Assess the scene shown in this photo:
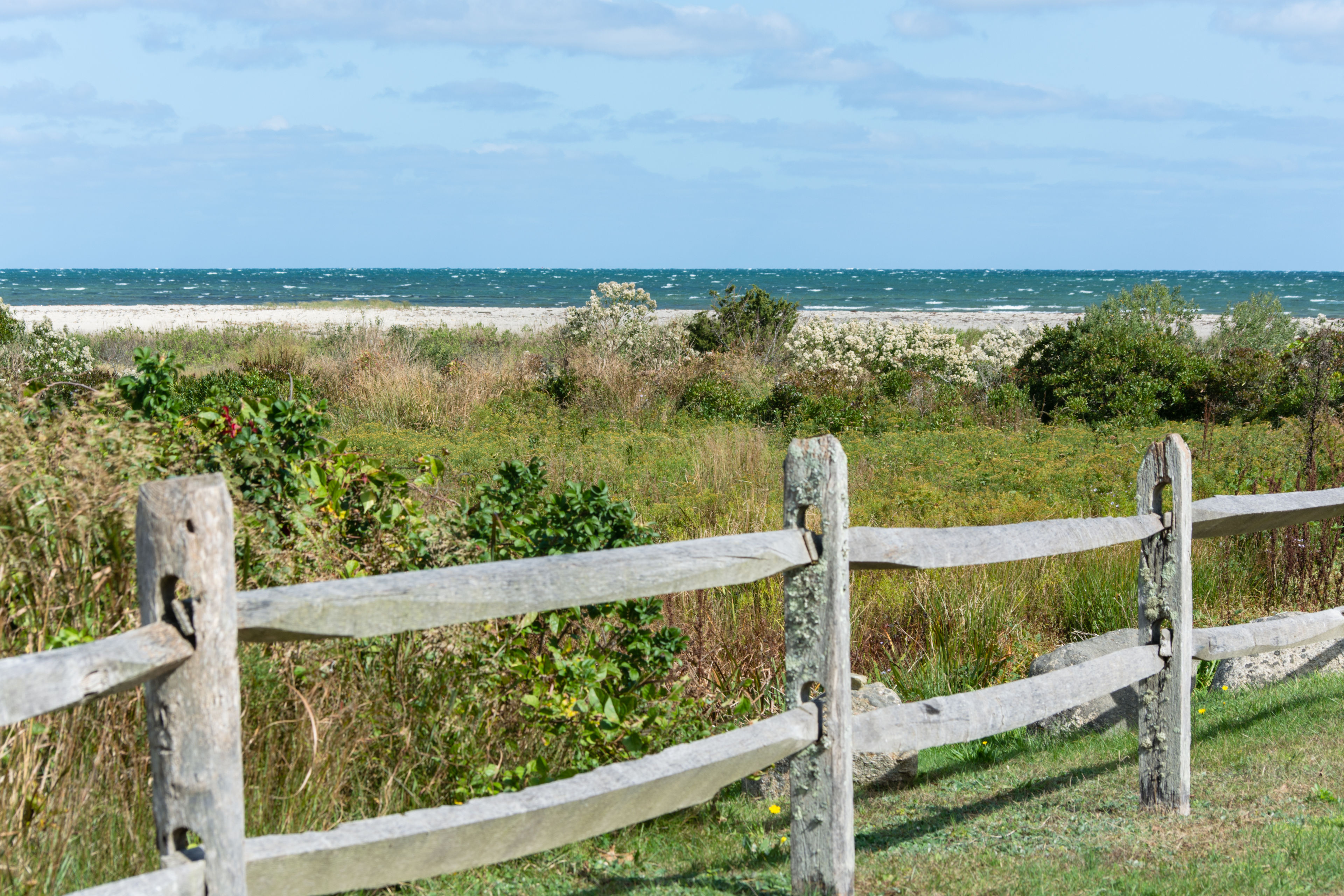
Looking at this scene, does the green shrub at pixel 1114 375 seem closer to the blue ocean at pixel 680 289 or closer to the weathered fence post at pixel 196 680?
the weathered fence post at pixel 196 680

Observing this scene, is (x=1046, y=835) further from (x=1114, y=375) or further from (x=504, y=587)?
(x=1114, y=375)

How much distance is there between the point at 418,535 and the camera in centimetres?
471

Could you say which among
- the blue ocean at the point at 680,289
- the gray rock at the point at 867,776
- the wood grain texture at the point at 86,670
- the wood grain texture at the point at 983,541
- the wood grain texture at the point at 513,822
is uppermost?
the blue ocean at the point at 680,289

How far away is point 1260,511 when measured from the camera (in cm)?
484

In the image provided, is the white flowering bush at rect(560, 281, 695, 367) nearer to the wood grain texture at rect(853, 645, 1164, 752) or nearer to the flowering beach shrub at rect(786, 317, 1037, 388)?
the flowering beach shrub at rect(786, 317, 1037, 388)

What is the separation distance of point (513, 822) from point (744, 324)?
18480mm

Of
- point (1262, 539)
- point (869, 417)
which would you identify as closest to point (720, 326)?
point (869, 417)

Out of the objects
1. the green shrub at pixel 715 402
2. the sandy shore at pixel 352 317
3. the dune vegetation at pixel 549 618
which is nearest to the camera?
the dune vegetation at pixel 549 618

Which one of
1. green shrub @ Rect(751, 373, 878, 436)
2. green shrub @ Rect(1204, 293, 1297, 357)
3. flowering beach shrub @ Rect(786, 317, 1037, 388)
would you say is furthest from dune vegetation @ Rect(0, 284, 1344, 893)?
green shrub @ Rect(1204, 293, 1297, 357)

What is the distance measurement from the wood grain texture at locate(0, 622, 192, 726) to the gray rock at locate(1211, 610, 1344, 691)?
19.3ft

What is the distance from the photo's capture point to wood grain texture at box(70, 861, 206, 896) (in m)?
2.03

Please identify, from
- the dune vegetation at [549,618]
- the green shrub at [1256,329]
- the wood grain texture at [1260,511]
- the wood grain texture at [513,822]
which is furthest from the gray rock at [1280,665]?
the green shrub at [1256,329]

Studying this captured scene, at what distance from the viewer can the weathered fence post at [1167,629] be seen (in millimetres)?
4273

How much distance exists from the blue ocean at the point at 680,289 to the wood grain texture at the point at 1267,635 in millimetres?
33174
